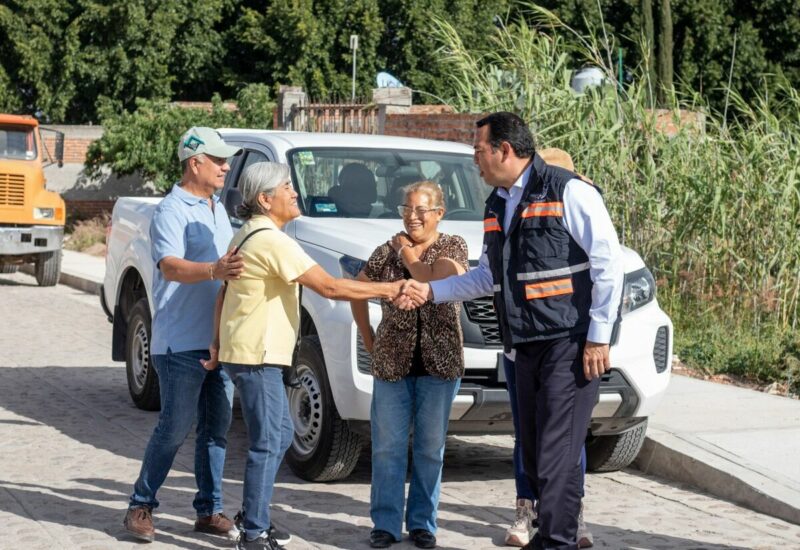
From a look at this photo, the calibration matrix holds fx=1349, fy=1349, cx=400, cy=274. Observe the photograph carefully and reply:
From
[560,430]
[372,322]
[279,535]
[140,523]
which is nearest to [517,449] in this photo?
[560,430]

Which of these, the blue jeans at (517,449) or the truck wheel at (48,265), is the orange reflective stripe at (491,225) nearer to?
the blue jeans at (517,449)

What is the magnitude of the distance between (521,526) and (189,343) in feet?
5.69

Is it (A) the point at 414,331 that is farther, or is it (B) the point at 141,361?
(B) the point at 141,361

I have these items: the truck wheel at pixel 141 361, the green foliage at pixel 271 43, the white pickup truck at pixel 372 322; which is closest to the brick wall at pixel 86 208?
the green foliage at pixel 271 43

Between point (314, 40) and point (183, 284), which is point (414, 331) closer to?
point (183, 284)

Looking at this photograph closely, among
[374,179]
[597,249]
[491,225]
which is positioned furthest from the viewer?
[374,179]

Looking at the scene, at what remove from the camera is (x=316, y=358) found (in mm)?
7191

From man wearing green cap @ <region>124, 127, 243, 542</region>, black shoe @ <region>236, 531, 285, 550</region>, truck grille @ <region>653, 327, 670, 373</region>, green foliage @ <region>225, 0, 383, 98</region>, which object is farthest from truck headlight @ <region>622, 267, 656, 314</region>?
green foliage @ <region>225, 0, 383, 98</region>

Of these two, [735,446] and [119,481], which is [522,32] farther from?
[119,481]

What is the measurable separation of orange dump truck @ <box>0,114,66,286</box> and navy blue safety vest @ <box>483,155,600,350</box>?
14582 mm

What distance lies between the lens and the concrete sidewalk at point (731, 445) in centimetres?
710

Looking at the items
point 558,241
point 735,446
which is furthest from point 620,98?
point 558,241

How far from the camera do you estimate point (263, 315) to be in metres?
5.65

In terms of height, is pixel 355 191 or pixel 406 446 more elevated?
pixel 355 191
